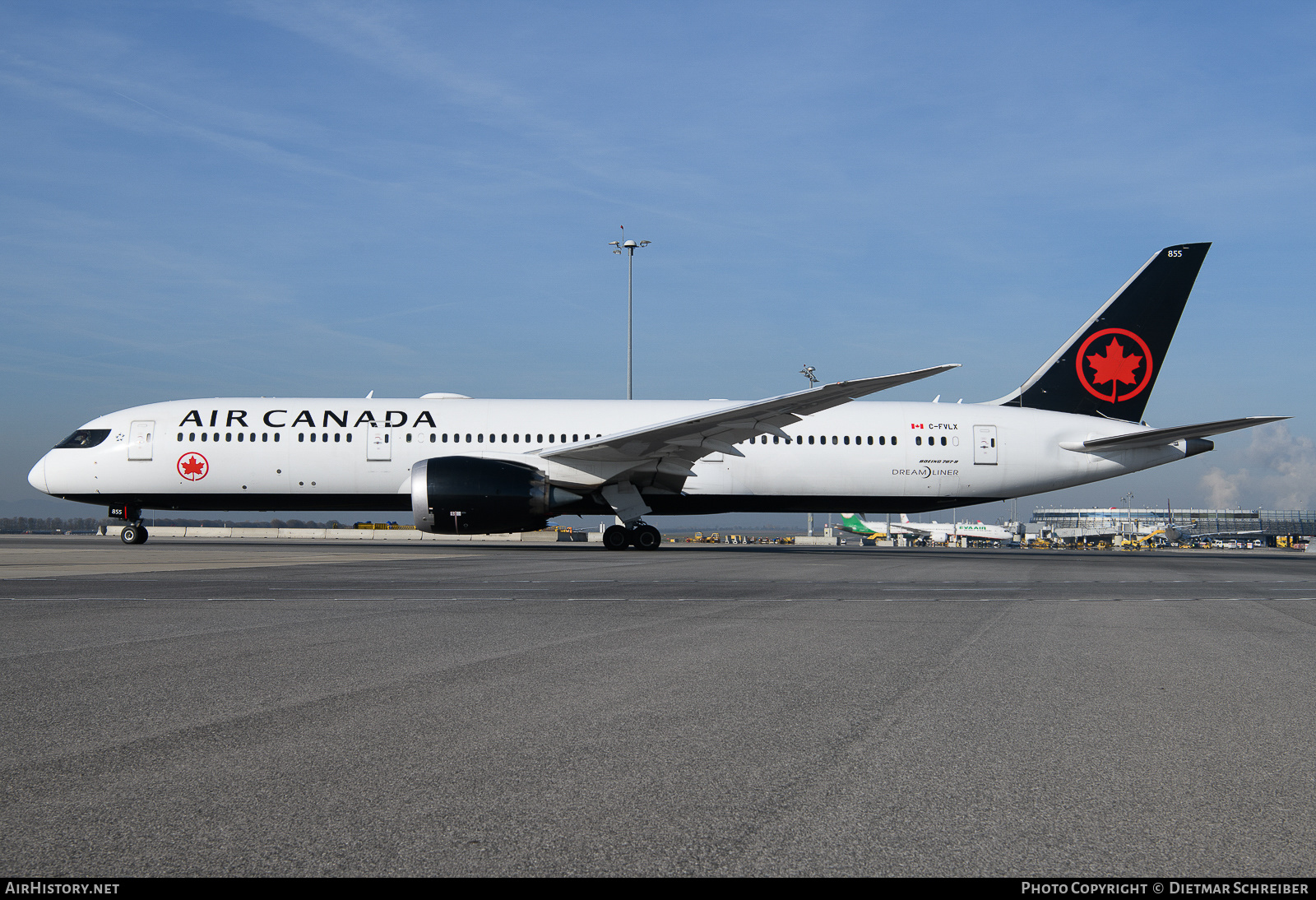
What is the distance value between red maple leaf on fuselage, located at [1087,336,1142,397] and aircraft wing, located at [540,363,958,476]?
373 inches

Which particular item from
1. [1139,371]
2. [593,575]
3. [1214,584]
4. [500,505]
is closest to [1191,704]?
[593,575]

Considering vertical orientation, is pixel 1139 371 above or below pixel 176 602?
above

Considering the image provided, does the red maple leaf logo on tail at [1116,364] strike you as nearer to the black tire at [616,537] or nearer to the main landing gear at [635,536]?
the main landing gear at [635,536]

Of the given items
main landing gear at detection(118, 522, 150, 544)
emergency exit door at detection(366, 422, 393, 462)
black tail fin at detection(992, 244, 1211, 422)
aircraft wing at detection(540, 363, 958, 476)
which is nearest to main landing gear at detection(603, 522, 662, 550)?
aircraft wing at detection(540, 363, 958, 476)

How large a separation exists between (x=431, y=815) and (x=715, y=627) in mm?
5165

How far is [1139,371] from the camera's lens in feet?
85.0

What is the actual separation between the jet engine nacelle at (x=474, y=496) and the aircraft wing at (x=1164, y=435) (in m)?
14.6

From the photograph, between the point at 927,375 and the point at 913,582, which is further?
the point at 927,375

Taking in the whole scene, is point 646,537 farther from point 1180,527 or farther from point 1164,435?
point 1180,527

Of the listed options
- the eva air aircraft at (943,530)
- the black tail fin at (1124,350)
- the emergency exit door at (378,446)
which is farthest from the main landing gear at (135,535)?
the eva air aircraft at (943,530)

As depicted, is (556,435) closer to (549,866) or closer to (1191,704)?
(1191,704)

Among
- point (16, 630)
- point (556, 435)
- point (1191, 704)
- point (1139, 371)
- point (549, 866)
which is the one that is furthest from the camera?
point (1139, 371)

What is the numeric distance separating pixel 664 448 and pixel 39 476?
16.8m

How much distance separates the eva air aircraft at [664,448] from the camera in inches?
928
